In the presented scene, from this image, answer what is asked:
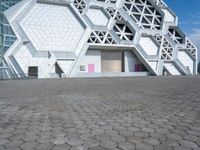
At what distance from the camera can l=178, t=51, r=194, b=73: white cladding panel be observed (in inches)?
1832

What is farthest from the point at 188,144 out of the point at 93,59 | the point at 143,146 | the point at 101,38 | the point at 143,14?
the point at 143,14

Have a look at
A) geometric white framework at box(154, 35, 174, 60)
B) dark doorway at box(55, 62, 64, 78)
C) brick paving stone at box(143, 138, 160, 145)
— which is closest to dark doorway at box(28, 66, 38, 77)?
dark doorway at box(55, 62, 64, 78)

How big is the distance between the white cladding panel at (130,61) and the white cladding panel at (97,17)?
8279 millimetres

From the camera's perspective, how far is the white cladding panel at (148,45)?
42188 millimetres

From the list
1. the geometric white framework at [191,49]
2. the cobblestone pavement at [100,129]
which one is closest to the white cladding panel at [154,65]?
the geometric white framework at [191,49]

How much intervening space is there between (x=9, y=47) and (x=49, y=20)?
27.8ft

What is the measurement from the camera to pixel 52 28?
33.9 meters

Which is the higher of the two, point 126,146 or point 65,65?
point 65,65

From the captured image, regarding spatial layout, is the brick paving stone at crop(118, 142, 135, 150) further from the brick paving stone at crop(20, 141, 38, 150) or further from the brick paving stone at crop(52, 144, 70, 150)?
the brick paving stone at crop(20, 141, 38, 150)

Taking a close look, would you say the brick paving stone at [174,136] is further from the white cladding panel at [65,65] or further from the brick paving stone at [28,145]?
the white cladding panel at [65,65]

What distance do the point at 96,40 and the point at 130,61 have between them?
389 inches

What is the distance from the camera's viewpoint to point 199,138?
3.56 m

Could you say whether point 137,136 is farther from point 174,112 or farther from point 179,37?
point 179,37

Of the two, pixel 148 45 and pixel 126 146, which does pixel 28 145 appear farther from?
pixel 148 45
